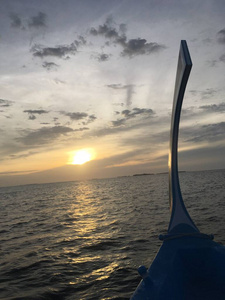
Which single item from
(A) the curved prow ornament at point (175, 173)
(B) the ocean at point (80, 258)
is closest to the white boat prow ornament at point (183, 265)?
(A) the curved prow ornament at point (175, 173)

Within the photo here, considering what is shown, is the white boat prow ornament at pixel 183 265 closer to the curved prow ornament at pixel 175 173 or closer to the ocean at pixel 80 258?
the curved prow ornament at pixel 175 173

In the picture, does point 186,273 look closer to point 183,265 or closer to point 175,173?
point 183,265

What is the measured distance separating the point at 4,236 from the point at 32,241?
354 centimetres

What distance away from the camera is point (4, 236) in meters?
16.0

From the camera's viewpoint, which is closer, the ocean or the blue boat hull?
the blue boat hull

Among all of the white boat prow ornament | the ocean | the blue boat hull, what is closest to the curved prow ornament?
the white boat prow ornament

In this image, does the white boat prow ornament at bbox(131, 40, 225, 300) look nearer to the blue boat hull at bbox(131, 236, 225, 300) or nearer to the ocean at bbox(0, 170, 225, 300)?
the blue boat hull at bbox(131, 236, 225, 300)

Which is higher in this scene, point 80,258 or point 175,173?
point 175,173

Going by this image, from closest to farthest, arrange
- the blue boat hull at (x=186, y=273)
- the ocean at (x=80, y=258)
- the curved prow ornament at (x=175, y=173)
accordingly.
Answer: the blue boat hull at (x=186, y=273) → the curved prow ornament at (x=175, y=173) → the ocean at (x=80, y=258)

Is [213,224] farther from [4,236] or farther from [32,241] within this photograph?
[4,236]

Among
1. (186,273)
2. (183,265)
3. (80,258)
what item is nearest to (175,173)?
(183,265)

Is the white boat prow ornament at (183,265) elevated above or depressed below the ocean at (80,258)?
above

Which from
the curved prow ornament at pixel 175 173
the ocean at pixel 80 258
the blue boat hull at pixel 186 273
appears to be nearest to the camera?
the blue boat hull at pixel 186 273

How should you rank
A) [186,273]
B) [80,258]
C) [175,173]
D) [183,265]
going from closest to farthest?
[186,273] < [183,265] < [175,173] < [80,258]
